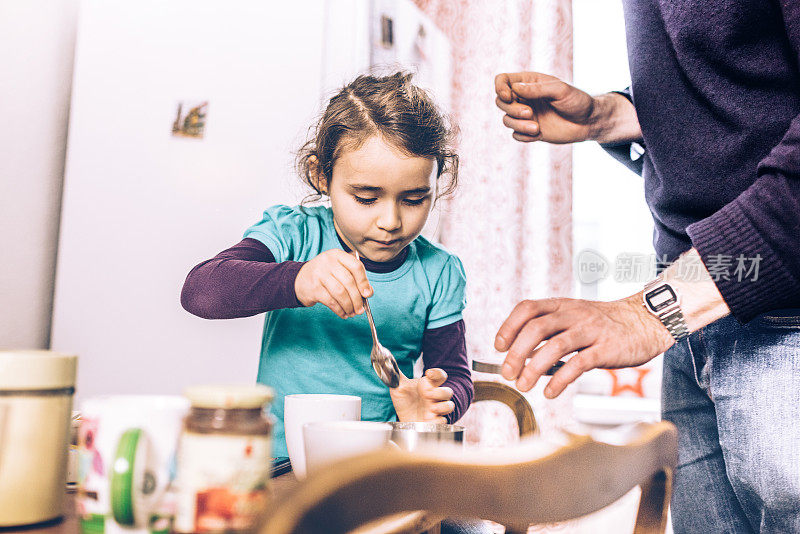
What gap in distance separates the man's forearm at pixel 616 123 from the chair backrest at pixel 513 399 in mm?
513

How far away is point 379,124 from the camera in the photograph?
1071 mm

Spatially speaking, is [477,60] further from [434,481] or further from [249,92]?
[434,481]

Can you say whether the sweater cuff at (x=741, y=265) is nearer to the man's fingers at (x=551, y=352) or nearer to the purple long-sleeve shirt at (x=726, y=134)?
the purple long-sleeve shirt at (x=726, y=134)

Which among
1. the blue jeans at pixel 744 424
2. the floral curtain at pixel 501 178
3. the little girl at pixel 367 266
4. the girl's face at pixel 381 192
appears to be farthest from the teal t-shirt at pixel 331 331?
the floral curtain at pixel 501 178

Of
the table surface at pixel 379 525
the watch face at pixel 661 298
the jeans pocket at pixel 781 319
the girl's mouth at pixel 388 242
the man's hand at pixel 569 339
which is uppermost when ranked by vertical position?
the girl's mouth at pixel 388 242

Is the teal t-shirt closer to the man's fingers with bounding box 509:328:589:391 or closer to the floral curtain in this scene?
the man's fingers with bounding box 509:328:589:391

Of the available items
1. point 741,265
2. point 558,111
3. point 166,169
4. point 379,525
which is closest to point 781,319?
point 741,265

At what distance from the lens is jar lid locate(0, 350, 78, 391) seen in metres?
0.45

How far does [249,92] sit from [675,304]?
1.21 meters

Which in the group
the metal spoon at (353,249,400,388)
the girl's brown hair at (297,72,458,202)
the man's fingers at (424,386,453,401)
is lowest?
the man's fingers at (424,386,453,401)

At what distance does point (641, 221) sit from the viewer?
2322 mm

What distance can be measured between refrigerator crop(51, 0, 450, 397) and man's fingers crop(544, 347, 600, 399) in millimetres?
864

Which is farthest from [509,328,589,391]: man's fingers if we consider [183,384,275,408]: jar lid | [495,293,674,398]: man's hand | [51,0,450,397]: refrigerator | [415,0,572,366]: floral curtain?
[415,0,572,366]: floral curtain

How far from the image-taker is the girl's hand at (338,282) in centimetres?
80
